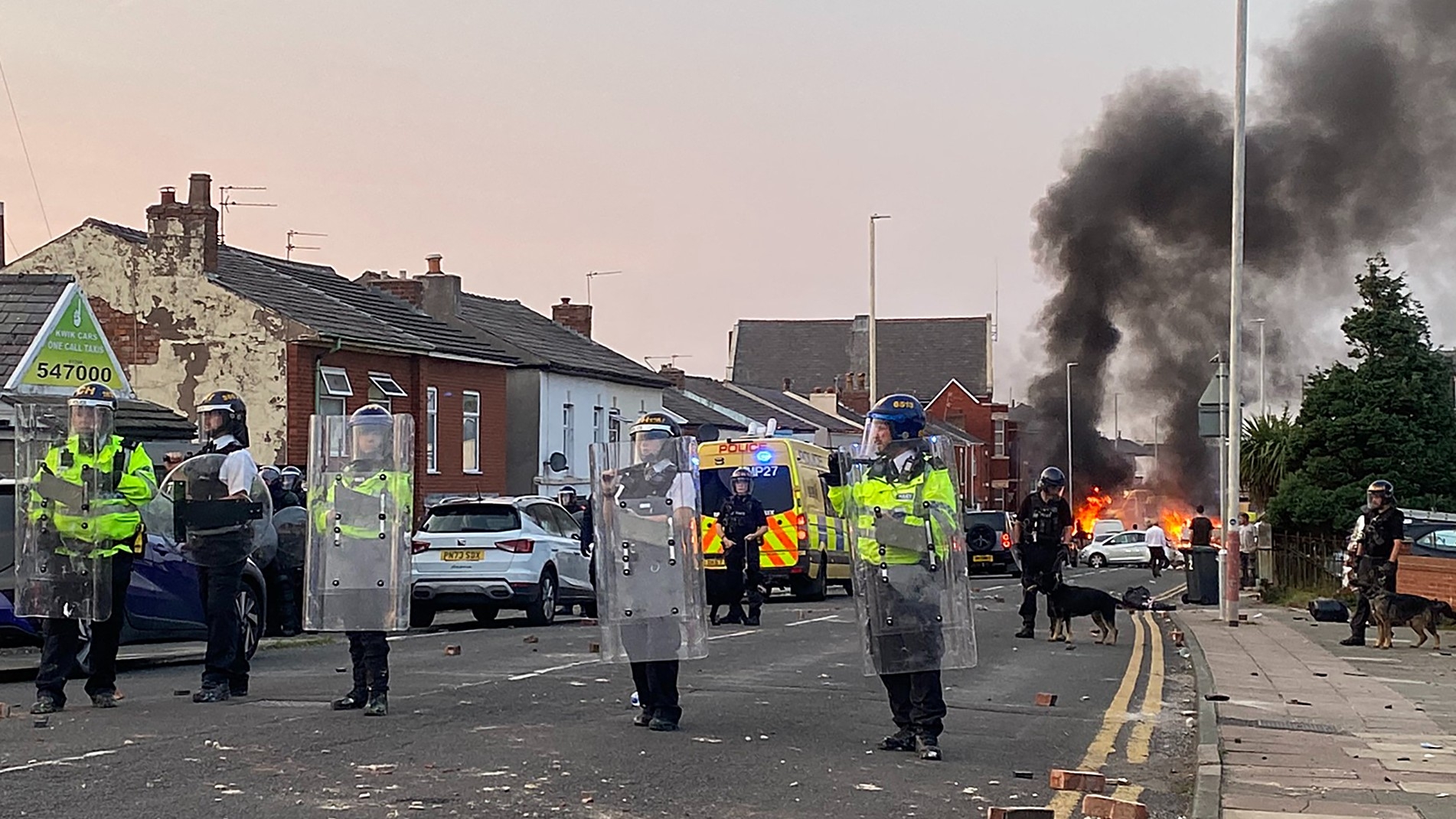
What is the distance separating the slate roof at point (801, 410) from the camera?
6894 cm

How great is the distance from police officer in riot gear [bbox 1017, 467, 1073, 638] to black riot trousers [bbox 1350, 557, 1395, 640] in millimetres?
3365

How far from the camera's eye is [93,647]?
1052 cm

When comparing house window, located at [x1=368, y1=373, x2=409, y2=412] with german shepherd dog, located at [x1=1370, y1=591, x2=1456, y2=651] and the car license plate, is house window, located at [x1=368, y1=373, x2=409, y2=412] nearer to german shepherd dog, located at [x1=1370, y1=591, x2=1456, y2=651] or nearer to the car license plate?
the car license plate

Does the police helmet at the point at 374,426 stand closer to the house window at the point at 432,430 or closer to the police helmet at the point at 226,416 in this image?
the police helmet at the point at 226,416

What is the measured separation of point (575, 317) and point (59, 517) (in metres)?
38.5

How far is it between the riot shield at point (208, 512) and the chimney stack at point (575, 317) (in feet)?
125

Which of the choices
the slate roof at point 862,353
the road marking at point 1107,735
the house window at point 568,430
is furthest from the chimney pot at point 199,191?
the slate roof at point 862,353

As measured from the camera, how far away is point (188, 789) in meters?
7.27

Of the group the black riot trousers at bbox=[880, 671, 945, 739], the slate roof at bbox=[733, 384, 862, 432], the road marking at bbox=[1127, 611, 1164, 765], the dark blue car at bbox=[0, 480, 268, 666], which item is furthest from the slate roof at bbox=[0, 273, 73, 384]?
the slate roof at bbox=[733, 384, 862, 432]

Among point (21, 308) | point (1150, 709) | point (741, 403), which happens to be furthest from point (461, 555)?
point (741, 403)

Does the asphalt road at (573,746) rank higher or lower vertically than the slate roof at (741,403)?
lower

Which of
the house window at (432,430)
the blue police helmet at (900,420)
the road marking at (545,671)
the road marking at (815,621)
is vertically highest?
the house window at (432,430)

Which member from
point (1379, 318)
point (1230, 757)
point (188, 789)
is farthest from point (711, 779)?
point (1379, 318)

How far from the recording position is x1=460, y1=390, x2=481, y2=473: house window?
122ft
